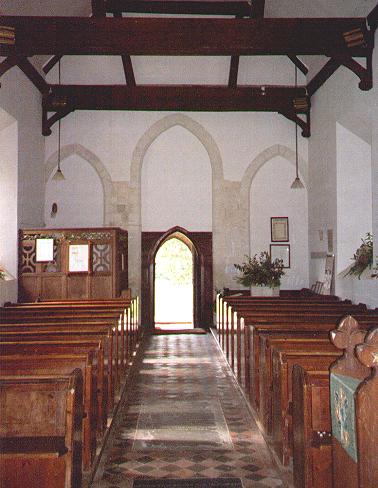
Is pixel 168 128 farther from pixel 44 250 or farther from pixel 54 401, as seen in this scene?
pixel 54 401

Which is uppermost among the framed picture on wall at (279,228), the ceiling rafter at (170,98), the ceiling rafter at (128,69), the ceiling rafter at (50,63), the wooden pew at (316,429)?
the ceiling rafter at (50,63)

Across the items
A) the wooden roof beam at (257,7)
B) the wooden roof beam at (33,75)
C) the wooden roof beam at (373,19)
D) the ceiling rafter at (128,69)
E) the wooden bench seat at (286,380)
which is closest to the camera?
the wooden bench seat at (286,380)

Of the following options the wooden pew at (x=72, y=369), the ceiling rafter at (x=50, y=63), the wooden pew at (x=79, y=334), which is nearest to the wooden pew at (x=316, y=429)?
the wooden pew at (x=72, y=369)

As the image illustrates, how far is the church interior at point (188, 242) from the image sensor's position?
2.86 m

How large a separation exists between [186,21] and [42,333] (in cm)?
492

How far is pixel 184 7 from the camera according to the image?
9.95m

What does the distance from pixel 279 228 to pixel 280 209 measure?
0.42 m

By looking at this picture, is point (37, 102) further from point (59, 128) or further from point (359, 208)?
point (359, 208)

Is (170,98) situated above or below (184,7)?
below

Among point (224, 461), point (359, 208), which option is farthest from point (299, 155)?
point (224, 461)

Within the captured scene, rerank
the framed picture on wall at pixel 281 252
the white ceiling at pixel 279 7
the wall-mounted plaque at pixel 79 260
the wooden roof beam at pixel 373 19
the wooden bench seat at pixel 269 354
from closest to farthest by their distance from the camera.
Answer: the wooden bench seat at pixel 269 354
the wooden roof beam at pixel 373 19
the white ceiling at pixel 279 7
the wall-mounted plaque at pixel 79 260
the framed picture on wall at pixel 281 252

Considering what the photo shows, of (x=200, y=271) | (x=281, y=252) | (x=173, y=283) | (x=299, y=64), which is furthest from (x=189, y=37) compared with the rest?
(x=173, y=283)

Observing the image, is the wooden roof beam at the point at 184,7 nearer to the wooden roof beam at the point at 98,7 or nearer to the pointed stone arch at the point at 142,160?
the wooden roof beam at the point at 98,7

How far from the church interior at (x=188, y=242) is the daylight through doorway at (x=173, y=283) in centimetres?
6
